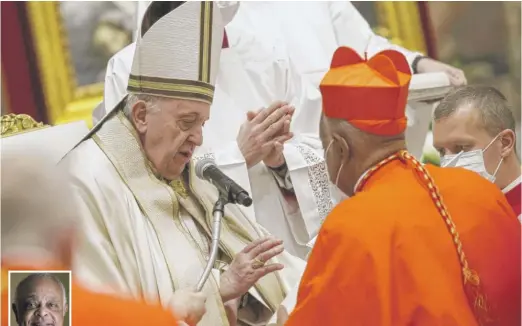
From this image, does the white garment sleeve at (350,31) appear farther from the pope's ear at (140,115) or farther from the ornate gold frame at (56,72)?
the pope's ear at (140,115)

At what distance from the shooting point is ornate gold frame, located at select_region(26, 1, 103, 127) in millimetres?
4531

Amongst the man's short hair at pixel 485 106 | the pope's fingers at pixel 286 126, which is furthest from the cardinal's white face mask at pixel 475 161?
the pope's fingers at pixel 286 126

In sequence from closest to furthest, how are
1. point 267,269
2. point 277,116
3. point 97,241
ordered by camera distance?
point 97,241, point 267,269, point 277,116

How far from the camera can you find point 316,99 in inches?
158

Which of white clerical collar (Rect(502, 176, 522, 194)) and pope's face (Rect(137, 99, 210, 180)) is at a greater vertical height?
Result: pope's face (Rect(137, 99, 210, 180))

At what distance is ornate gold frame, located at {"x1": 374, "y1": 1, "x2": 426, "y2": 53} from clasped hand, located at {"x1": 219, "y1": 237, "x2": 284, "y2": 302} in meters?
2.33

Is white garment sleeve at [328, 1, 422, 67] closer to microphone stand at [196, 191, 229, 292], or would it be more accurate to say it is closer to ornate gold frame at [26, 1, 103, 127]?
ornate gold frame at [26, 1, 103, 127]

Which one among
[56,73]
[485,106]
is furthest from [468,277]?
[56,73]

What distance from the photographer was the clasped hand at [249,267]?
116 inches

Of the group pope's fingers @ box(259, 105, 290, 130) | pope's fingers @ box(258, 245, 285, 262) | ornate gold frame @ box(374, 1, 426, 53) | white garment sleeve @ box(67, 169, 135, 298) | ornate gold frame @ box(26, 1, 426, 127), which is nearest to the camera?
white garment sleeve @ box(67, 169, 135, 298)

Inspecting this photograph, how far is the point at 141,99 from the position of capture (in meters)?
3.07

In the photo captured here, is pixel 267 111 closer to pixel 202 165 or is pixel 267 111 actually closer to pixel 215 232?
pixel 202 165

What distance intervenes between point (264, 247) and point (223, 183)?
0.24 metres

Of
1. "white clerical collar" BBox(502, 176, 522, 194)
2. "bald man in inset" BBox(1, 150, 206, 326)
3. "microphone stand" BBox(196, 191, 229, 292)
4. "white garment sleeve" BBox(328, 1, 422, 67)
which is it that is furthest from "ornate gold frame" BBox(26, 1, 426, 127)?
"bald man in inset" BBox(1, 150, 206, 326)
